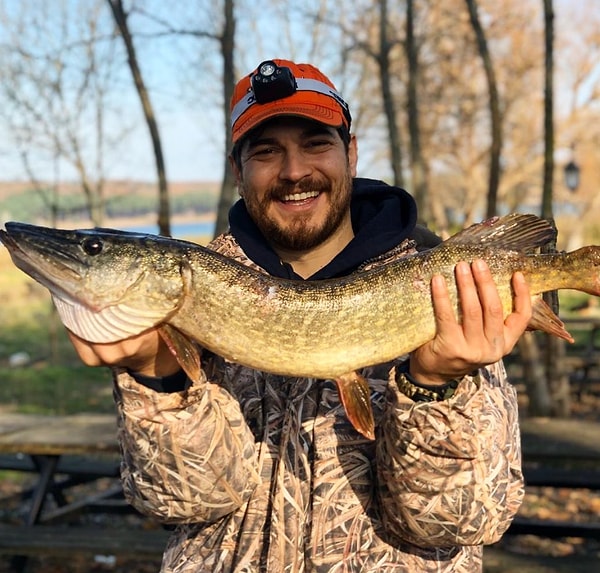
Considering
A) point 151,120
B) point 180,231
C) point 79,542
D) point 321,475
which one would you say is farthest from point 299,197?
point 180,231

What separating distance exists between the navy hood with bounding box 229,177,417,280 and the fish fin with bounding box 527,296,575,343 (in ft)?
1.95

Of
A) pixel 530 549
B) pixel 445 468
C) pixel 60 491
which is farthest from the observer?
pixel 60 491

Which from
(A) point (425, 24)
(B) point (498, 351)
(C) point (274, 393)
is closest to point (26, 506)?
(C) point (274, 393)

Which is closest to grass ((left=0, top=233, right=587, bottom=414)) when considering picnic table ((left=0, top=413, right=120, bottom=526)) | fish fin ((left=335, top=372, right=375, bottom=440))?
picnic table ((left=0, top=413, right=120, bottom=526))

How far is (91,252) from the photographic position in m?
2.03

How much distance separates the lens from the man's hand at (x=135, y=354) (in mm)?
1963

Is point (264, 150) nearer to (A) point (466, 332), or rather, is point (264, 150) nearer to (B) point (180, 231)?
(A) point (466, 332)

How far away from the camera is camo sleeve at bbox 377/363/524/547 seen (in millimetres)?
1949

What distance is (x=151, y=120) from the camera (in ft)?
22.4

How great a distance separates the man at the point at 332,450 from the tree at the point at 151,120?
14.7 feet

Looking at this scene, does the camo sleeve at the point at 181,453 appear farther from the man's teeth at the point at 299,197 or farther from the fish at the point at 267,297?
the man's teeth at the point at 299,197

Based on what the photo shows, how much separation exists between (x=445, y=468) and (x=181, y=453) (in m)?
0.81

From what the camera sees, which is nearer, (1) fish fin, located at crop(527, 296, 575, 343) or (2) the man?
(2) the man

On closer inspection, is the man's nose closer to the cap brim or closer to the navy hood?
the cap brim
